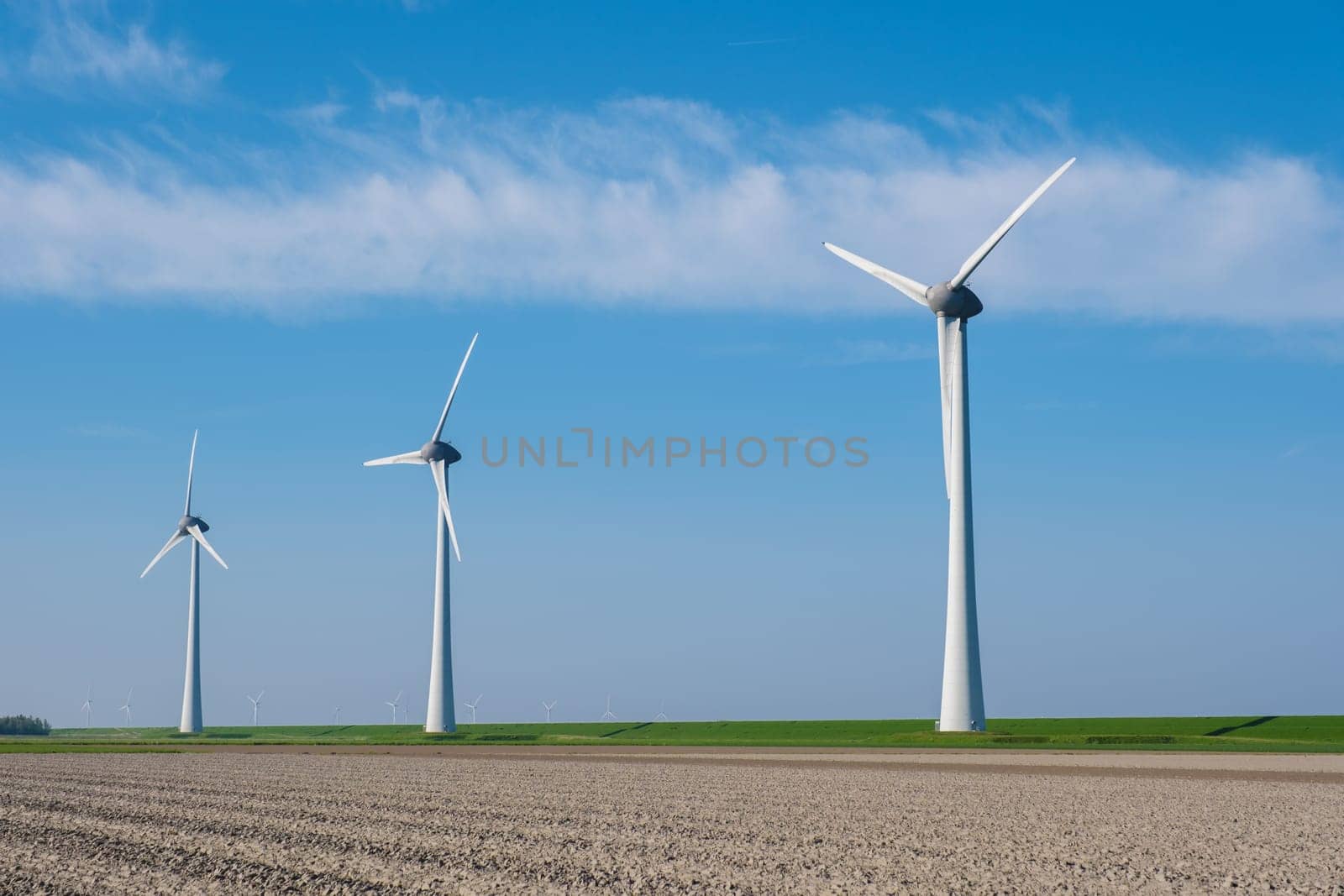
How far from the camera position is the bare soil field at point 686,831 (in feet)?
70.5

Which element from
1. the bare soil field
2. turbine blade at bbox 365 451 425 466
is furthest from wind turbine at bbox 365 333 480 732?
the bare soil field

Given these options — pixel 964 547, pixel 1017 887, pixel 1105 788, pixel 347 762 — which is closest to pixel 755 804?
pixel 1105 788

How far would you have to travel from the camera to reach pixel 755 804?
116 ft

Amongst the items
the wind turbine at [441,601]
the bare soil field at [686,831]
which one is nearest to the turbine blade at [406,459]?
the wind turbine at [441,601]

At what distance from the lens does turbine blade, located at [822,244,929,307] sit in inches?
3334

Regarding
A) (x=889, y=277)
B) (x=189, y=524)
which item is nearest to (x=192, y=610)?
(x=189, y=524)

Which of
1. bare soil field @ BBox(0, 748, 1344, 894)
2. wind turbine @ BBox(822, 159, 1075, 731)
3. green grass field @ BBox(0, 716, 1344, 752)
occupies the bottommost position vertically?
green grass field @ BBox(0, 716, 1344, 752)

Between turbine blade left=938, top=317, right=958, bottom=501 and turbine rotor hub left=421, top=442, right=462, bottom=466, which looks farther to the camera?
turbine rotor hub left=421, top=442, right=462, bottom=466

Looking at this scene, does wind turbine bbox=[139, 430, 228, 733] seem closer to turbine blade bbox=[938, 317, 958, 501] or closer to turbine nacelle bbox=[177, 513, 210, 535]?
turbine nacelle bbox=[177, 513, 210, 535]

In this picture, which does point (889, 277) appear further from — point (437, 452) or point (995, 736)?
point (437, 452)

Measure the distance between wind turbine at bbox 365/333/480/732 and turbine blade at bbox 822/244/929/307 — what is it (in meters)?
46.0

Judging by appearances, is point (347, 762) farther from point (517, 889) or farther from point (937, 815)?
point (517, 889)

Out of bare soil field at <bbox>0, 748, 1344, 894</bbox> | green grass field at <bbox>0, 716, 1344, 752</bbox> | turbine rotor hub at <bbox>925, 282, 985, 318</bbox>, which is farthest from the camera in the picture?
turbine rotor hub at <bbox>925, 282, 985, 318</bbox>

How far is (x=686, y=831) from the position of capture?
1119 inches
